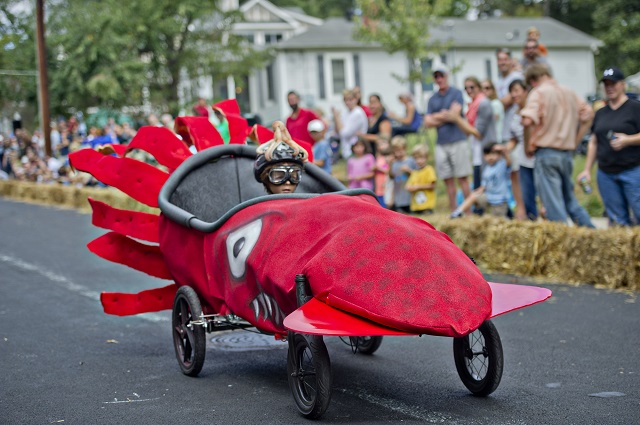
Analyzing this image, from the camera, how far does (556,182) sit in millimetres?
11172

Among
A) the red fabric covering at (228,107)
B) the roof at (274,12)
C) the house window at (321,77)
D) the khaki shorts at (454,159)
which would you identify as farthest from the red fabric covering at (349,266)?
the roof at (274,12)

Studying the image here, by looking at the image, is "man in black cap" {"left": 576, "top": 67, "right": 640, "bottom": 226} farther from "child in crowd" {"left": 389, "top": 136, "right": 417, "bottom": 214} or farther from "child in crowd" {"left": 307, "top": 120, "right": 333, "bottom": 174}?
"child in crowd" {"left": 307, "top": 120, "right": 333, "bottom": 174}

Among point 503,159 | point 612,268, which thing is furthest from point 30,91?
point 612,268

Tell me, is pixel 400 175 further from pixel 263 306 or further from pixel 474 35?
pixel 474 35

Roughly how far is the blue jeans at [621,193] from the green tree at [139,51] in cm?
2311

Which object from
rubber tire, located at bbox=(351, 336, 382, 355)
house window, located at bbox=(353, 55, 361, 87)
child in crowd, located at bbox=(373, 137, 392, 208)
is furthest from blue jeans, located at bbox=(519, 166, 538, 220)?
house window, located at bbox=(353, 55, 361, 87)

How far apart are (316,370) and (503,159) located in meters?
8.00

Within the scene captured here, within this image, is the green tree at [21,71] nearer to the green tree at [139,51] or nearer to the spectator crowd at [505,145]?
the green tree at [139,51]

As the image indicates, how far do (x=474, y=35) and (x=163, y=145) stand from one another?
4150 cm

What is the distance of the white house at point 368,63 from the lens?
45.3 meters

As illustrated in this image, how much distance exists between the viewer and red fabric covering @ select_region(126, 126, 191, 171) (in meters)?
8.15

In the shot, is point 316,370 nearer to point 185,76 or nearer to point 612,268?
point 612,268

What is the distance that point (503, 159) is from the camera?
41.8 feet

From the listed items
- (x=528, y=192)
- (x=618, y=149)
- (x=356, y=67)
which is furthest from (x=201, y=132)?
(x=356, y=67)
